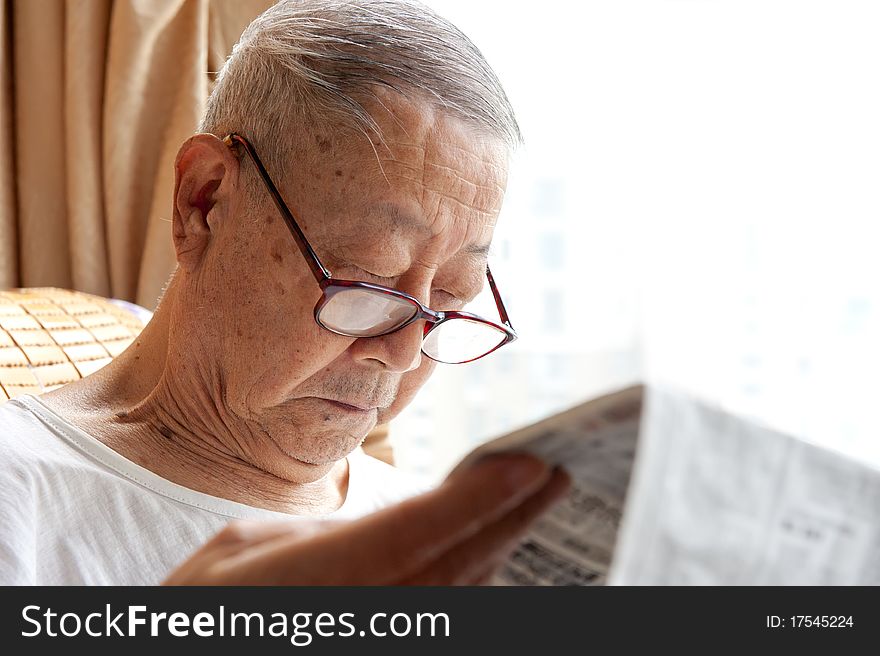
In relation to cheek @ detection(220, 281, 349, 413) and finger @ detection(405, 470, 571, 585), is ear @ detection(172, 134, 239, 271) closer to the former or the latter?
cheek @ detection(220, 281, 349, 413)

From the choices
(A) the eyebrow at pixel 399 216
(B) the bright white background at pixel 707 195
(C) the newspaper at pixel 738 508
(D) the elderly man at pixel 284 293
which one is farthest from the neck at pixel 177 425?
(B) the bright white background at pixel 707 195

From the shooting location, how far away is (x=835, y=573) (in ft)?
1.88

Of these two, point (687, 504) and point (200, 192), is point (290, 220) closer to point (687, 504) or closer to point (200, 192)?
point (200, 192)

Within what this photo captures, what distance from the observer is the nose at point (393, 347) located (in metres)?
1.01

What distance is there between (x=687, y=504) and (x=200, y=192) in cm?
75

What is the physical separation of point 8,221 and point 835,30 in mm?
1791

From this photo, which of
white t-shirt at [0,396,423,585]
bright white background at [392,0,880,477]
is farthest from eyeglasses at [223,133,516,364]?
bright white background at [392,0,880,477]

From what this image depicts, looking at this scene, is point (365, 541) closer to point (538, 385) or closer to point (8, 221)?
point (8, 221)

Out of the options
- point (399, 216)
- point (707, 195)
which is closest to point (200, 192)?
point (399, 216)

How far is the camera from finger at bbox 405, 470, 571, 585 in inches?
20.7

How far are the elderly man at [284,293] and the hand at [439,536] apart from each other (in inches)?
12.8

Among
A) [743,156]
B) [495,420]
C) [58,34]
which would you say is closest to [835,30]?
[743,156]

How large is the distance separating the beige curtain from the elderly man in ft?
2.65

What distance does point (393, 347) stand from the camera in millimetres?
1015
